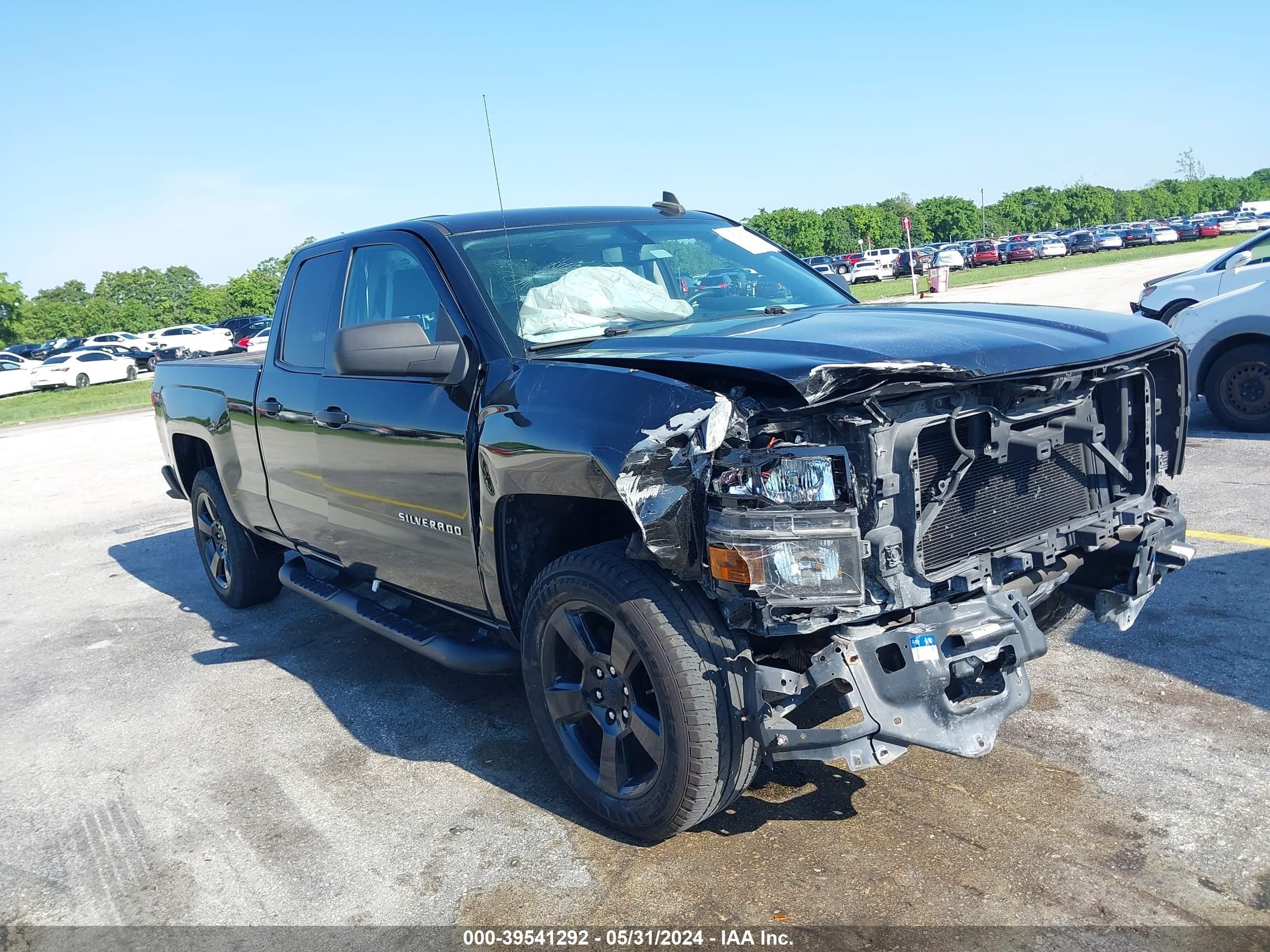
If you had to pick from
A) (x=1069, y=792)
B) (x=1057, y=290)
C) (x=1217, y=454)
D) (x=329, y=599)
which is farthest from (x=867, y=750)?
(x=1057, y=290)

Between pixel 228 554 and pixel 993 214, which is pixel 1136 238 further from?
pixel 228 554

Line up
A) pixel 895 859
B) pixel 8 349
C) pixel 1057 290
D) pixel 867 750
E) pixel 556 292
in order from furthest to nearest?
pixel 8 349
pixel 1057 290
pixel 556 292
pixel 895 859
pixel 867 750

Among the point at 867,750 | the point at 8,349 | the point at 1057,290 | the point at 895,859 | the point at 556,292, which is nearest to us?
the point at 867,750

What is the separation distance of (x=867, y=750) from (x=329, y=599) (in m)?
2.94

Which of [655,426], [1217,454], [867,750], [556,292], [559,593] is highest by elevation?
[556,292]

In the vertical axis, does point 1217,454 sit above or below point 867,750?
Answer: below

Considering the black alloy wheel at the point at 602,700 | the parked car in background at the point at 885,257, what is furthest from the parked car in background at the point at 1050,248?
the black alloy wheel at the point at 602,700

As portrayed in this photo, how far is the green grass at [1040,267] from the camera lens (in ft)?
138

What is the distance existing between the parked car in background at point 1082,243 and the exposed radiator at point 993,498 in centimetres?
6688

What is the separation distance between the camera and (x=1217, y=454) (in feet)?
27.0

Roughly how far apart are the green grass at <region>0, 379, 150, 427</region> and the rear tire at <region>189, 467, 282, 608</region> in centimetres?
2160

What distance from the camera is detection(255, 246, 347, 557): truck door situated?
4934mm

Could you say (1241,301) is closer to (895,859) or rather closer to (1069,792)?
(1069,792)

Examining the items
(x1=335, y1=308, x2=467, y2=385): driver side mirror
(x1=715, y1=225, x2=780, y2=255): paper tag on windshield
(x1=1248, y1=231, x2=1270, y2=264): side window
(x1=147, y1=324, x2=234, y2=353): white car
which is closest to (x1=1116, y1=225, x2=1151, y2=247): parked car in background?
(x1=147, y1=324, x2=234, y2=353): white car
